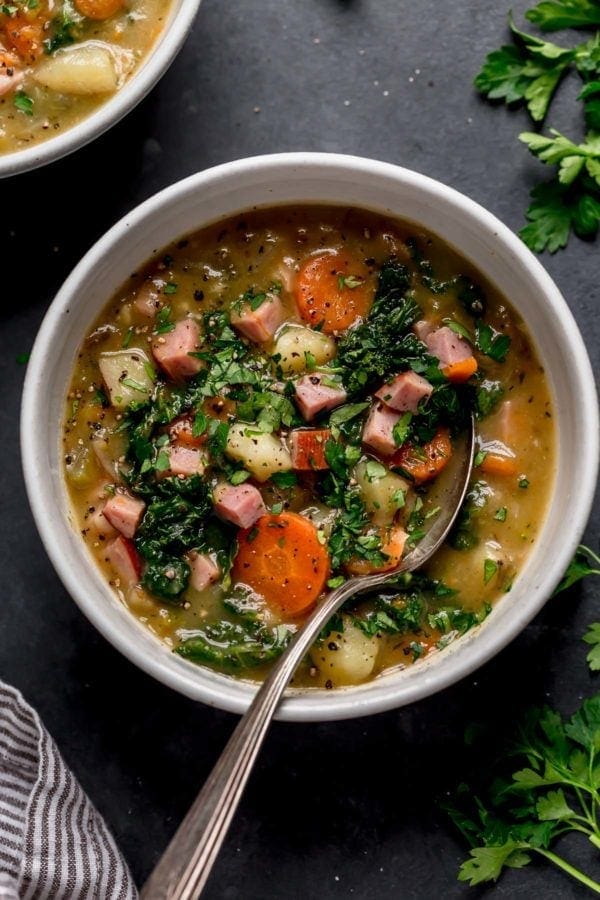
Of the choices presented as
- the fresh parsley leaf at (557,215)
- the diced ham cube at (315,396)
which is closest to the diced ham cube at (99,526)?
the diced ham cube at (315,396)

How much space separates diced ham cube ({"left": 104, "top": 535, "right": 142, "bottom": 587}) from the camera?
3.41 meters

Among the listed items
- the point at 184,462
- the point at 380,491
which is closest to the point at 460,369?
the point at 380,491

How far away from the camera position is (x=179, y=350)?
11.0ft

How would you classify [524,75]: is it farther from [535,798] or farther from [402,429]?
[535,798]

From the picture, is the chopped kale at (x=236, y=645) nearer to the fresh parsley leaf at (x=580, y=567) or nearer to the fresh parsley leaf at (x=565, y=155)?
the fresh parsley leaf at (x=580, y=567)

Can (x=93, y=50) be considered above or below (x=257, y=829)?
above

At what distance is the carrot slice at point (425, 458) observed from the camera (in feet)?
11.1

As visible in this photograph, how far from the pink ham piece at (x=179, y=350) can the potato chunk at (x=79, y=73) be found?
776mm

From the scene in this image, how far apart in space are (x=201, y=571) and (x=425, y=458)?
743mm

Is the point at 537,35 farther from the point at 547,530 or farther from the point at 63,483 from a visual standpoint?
the point at 63,483

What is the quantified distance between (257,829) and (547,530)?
1.37m

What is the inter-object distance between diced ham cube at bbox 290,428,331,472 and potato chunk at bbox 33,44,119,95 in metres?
1.22

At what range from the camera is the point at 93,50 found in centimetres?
351

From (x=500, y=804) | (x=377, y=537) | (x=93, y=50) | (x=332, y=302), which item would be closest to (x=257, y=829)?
(x=500, y=804)
